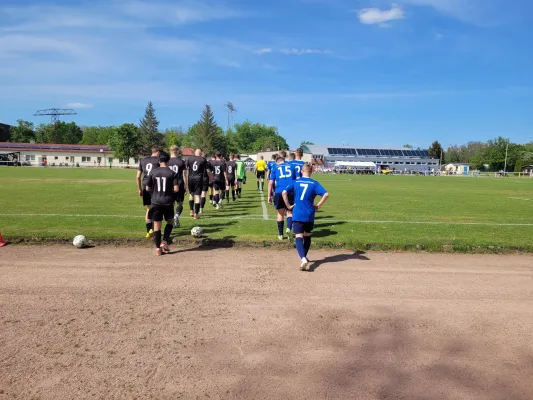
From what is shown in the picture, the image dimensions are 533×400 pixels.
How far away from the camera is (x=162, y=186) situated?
8297 millimetres

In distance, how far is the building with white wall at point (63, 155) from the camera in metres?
93.4

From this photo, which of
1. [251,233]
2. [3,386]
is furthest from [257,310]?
[251,233]

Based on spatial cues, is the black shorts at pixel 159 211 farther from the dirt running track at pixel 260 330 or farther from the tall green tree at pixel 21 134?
the tall green tree at pixel 21 134

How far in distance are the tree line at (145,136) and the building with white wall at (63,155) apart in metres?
5.66

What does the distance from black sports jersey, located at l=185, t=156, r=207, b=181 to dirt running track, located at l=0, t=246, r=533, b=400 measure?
5071 millimetres

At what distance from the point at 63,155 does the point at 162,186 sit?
332 feet

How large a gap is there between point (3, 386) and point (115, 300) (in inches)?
81.8

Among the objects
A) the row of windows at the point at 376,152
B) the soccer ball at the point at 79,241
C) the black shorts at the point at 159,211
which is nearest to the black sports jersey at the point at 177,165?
the black shorts at the point at 159,211

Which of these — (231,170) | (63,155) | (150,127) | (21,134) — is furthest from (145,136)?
(231,170)

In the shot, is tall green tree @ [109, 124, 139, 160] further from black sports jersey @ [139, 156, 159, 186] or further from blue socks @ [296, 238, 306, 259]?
blue socks @ [296, 238, 306, 259]

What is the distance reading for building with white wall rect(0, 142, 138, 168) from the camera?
93438 mm

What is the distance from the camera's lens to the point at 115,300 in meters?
5.54

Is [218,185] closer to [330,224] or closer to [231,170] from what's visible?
[231,170]

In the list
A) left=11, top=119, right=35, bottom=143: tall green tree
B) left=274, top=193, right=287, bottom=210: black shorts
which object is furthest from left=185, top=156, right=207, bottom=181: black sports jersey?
left=11, top=119, right=35, bottom=143: tall green tree
